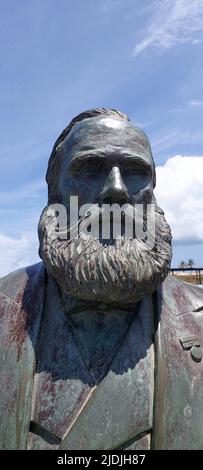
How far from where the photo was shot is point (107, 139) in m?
2.54

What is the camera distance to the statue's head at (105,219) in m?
2.35

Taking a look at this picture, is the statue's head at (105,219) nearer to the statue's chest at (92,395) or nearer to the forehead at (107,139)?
the forehead at (107,139)

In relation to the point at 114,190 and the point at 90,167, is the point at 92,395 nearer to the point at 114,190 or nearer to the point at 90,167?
the point at 114,190

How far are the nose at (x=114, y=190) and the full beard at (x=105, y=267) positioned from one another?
0.64 ft

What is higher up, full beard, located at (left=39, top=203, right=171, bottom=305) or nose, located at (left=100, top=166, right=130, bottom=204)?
nose, located at (left=100, top=166, right=130, bottom=204)

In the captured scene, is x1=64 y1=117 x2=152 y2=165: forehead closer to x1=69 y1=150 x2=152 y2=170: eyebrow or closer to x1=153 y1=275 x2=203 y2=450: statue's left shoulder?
x1=69 y1=150 x2=152 y2=170: eyebrow

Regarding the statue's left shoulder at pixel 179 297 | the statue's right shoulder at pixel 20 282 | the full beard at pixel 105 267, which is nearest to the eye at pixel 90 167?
the full beard at pixel 105 267

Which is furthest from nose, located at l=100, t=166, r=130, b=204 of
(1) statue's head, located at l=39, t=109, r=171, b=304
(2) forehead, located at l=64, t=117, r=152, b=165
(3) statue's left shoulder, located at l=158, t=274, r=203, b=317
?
(3) statue's left shoulder, located at l=158, t=274, r=203, b=317

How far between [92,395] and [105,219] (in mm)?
833

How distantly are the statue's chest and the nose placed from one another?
2.05 ft

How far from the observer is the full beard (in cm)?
233
